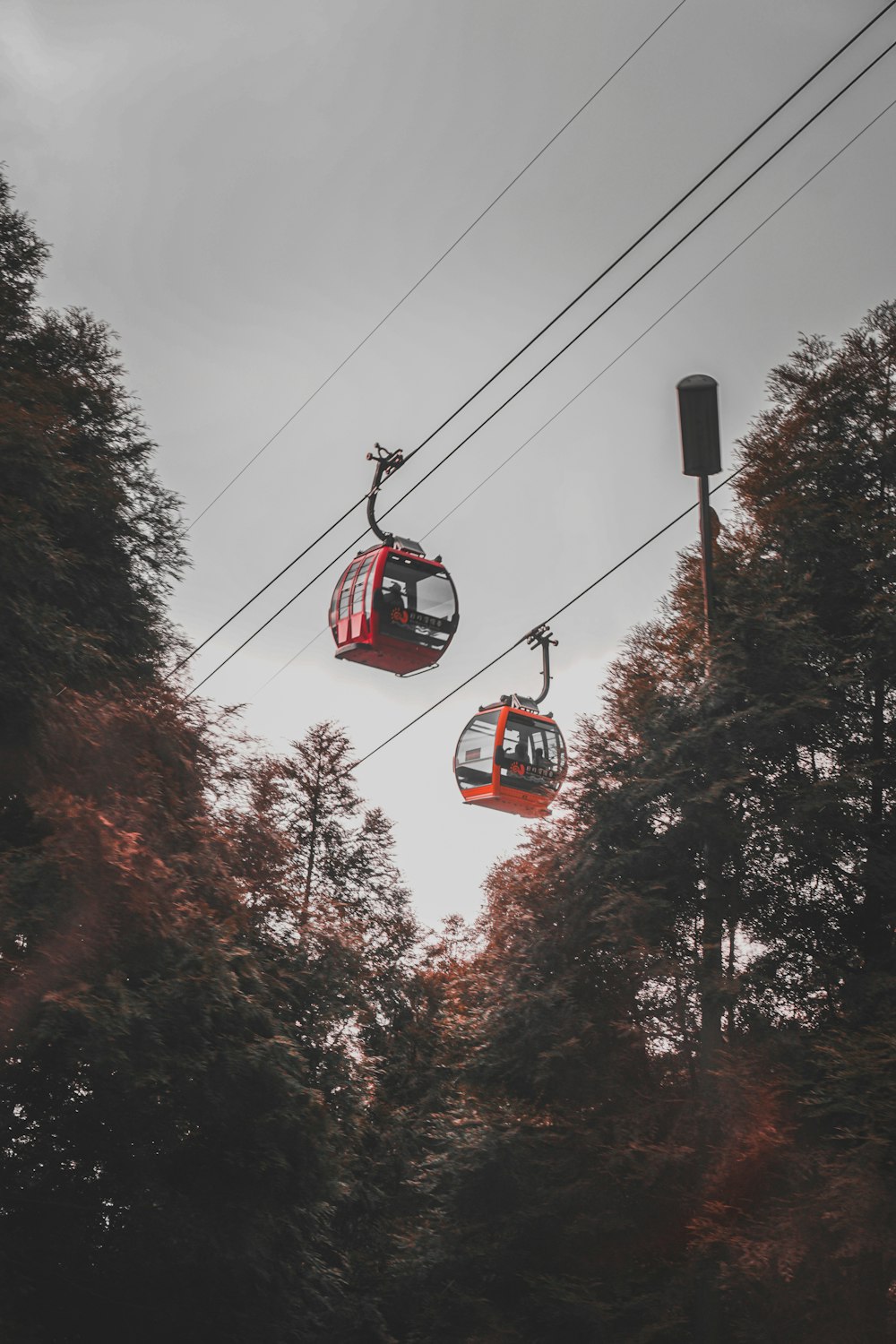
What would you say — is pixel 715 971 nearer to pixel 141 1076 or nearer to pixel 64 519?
pixel 141 1076

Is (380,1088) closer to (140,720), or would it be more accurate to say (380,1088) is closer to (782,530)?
(140,720)

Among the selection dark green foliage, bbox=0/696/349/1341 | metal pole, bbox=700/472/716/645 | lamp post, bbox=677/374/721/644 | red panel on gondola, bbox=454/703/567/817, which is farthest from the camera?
red panel on gondola, bbox=454/703/567/817

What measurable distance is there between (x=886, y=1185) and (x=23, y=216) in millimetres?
17757

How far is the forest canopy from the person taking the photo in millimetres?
13219

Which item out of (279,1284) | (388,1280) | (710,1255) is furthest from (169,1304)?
(710,1255)

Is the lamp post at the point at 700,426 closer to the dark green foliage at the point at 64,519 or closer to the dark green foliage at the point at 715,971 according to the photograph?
the dark green foliage at the point at 715,971

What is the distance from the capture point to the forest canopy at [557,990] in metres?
13.2

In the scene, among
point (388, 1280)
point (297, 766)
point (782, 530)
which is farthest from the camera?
point (297, 766)

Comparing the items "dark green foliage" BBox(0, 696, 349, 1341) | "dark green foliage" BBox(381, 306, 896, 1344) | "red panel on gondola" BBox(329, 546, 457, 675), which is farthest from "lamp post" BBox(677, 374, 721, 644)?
"red panel on gondola" BBox(329, 546, 457, 675)

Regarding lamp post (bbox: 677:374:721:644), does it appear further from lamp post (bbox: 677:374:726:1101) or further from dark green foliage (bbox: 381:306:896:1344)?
dark green foliage (bbox: 381:306:896:1344)

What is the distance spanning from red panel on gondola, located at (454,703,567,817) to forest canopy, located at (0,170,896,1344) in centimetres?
876

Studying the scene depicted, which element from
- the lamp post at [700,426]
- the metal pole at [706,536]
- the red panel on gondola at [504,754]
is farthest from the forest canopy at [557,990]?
the red panel on gondola at [504,754]

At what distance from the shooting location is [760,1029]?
14.1 m

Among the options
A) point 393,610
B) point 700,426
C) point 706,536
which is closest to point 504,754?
point 393,610
